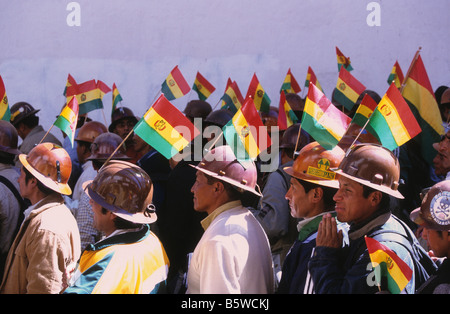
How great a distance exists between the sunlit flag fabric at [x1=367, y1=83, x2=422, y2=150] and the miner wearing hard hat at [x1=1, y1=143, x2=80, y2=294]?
222cm

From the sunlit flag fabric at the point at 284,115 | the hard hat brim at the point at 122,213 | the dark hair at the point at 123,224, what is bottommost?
the dark hair at the point at 123,224

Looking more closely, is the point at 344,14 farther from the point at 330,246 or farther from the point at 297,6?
the point at 330,246

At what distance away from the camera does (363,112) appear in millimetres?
4535

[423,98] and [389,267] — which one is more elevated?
[423,98]

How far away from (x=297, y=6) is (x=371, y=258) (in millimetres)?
8774

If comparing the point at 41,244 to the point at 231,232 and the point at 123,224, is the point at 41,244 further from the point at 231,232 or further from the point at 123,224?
the point at 231,232

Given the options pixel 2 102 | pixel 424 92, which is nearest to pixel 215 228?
pixel 424 92

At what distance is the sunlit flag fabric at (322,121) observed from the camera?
168 inches

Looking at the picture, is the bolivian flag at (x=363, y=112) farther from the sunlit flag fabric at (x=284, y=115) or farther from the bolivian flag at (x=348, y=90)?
the bolivian flag at (x=348, y=90)

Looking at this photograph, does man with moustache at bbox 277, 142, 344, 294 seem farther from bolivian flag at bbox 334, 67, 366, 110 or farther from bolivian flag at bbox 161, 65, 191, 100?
bolivian flag at bbox 161, 65, 191, 100

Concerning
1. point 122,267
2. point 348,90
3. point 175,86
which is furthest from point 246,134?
point 175,86

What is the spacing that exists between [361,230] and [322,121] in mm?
1057

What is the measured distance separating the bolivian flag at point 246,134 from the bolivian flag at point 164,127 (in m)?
0.32

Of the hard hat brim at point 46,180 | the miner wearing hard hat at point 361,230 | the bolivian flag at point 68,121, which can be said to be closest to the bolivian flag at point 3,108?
the bolivian flag at point 68,121
